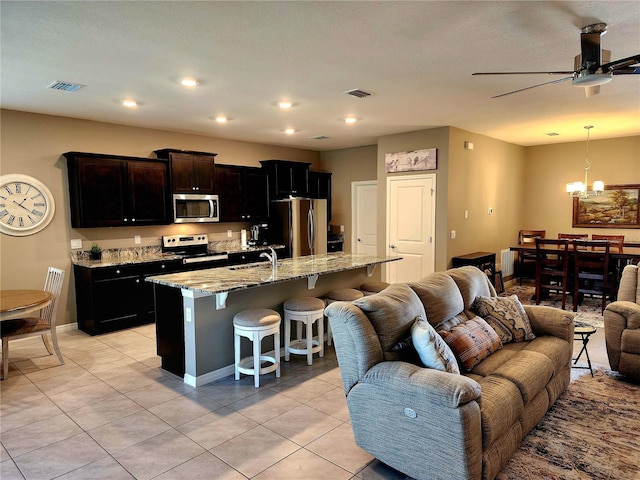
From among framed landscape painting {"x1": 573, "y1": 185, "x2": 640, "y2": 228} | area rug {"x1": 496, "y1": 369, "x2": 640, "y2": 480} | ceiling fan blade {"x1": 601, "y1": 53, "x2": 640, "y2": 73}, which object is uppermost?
ceiling fan blade {"x1": 601, "y1": 53, "x2": 640, "y2": 73}

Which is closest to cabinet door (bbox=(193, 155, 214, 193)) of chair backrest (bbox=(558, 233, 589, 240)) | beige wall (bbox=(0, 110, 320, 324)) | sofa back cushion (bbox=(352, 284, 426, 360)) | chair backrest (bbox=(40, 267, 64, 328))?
beige wall (bbox=(0, 110, 320, 324))

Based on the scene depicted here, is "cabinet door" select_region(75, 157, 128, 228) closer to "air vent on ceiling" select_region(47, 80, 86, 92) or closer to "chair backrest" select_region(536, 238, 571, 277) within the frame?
"air vent on ceiling" select_region(47, 80, 86, 92)

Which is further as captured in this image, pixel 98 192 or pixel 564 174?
pixel 564 174

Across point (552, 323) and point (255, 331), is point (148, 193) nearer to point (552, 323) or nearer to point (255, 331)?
point (255, 331)

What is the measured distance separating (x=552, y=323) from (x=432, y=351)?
1.55 m

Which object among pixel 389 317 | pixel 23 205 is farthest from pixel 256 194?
pixel 389 317

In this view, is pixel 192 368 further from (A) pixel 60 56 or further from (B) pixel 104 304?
(A) pixel 60 56

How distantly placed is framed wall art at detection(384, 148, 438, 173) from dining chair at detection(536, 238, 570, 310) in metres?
2.02

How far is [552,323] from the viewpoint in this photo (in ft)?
10.7

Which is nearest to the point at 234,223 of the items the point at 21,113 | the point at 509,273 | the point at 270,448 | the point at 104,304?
the point at 104,304

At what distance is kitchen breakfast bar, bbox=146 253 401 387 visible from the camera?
11.2 feet

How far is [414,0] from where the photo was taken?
7.57 feet

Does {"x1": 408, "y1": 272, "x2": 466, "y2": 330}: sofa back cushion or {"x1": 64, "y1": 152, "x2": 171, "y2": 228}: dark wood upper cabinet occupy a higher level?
{"x1": 64, "y1": 152, "x2": 171, "y2": 228}: dark wood upper cabinet

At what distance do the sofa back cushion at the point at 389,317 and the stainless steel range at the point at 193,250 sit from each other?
3.78 meters
